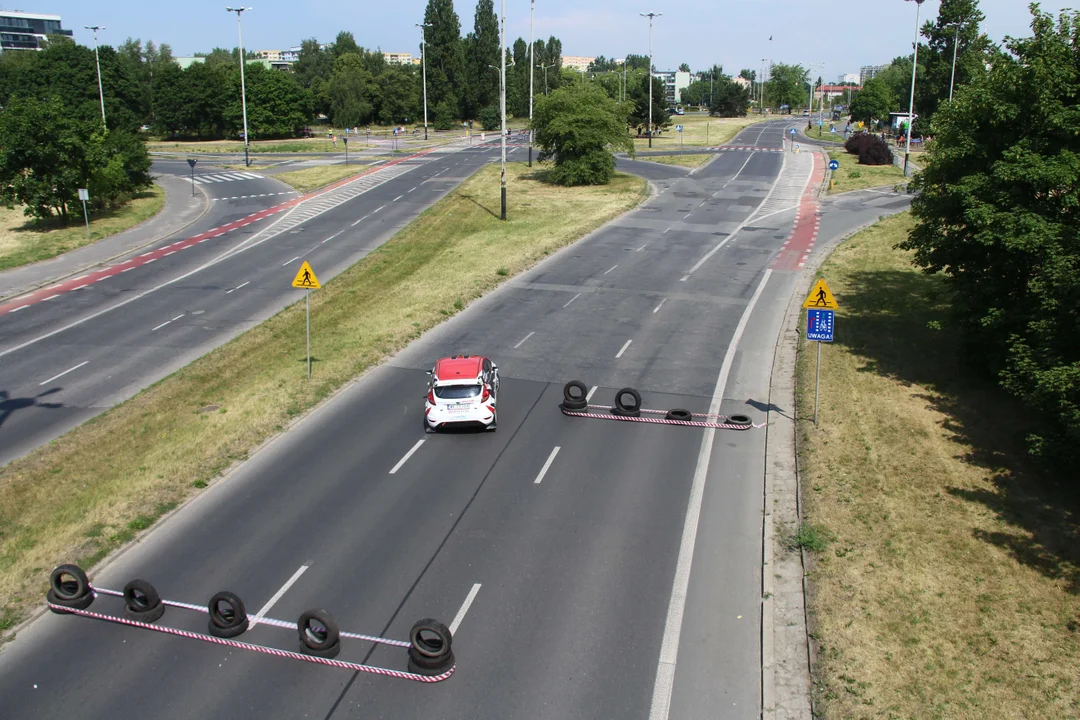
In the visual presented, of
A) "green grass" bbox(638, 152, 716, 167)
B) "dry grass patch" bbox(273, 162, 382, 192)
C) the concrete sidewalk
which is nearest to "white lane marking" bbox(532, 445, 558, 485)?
the concrete sidewalk

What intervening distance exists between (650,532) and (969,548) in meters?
5.55

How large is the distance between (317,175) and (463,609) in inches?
2376

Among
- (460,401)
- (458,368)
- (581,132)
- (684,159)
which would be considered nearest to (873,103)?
(684,159)

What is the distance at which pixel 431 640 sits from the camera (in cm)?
1186

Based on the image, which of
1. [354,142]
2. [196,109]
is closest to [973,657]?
[354,142]

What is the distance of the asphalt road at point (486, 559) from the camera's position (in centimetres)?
1150

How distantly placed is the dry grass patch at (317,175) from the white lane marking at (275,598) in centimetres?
5170

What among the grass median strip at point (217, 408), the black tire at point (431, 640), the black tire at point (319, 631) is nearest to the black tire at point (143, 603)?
the grass median strip at point (217, 408)

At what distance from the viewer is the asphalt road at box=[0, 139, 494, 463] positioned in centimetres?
2372

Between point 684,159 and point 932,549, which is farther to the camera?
point 684,159

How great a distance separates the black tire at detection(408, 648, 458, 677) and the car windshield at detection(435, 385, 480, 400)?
8314 mm

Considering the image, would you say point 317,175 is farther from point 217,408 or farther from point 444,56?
point 444,56

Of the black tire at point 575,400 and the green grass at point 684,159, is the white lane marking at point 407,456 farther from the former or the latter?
the green grass at point 684,159

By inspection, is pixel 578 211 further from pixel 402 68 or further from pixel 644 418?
pixel 402 68
